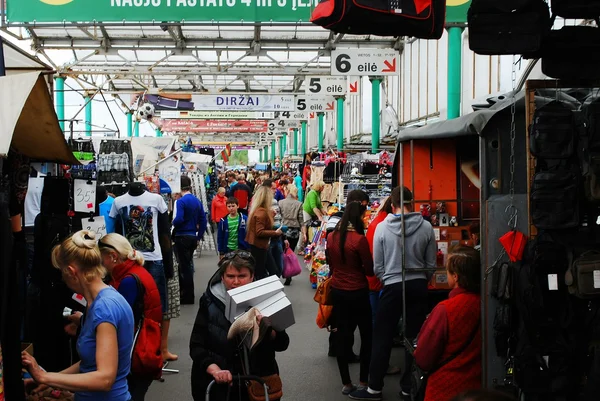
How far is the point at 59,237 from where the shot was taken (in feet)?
15.9

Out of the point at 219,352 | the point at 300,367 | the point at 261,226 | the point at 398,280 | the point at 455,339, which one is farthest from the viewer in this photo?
the point at 261,226

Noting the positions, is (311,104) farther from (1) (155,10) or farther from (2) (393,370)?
(2) (393,370)

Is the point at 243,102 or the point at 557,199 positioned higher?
the point at 243,102

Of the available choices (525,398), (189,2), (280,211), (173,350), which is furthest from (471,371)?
(280,211)

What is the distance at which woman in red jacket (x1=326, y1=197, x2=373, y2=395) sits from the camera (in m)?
6.56

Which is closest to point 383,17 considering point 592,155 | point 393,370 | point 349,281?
point 592,155

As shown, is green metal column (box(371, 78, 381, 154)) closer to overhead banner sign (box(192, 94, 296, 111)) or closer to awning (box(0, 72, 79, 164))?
overhead banner sign (box(192, 94, 296, 111))

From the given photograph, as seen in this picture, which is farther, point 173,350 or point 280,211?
point 280,211

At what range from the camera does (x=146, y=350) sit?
4289mm

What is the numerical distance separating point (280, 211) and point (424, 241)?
7372mm

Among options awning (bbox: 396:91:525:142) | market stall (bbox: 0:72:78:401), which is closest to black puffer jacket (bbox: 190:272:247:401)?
market stall (bbox: 0:72:78:401)

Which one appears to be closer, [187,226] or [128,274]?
[128,274]

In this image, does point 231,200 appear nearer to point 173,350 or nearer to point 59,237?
point 173,350

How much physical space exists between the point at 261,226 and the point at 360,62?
636 cm
